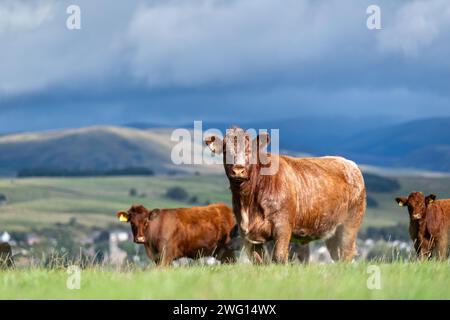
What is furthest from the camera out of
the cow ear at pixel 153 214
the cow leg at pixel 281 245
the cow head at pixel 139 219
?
the cow ear at pixel 153 214

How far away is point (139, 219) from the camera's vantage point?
23.5 m

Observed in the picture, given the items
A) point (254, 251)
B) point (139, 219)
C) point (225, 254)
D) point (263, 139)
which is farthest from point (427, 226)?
point (139, 219)

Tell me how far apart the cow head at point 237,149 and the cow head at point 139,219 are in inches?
297

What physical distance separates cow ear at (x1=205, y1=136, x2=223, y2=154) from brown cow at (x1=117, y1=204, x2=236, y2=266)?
8015 mm

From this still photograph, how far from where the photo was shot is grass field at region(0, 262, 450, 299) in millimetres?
11930

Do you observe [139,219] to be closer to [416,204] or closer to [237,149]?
[416,204]

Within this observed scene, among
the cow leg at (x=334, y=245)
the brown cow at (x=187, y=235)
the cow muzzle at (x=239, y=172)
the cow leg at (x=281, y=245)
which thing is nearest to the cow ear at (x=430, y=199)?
the cow leg at (x=334, y=245)

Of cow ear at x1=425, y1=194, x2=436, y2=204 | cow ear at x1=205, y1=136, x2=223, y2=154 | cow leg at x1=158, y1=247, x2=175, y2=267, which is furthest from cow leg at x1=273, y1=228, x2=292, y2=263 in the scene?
cow leg at x1=158, y1=247, x2=175, y2=267

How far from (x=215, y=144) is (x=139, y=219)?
7918 mm

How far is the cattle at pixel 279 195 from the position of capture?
1593cm

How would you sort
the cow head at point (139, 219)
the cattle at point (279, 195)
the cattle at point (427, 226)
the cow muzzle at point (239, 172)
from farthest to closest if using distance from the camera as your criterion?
the cow head at point (139, 219) → the cattle at point (427, 226) → the cattle at point (279, 195) → the cow muzzle at point (239, 172)

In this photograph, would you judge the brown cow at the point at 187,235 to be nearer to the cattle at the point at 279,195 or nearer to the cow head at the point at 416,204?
the cow head at the point at 416,204
